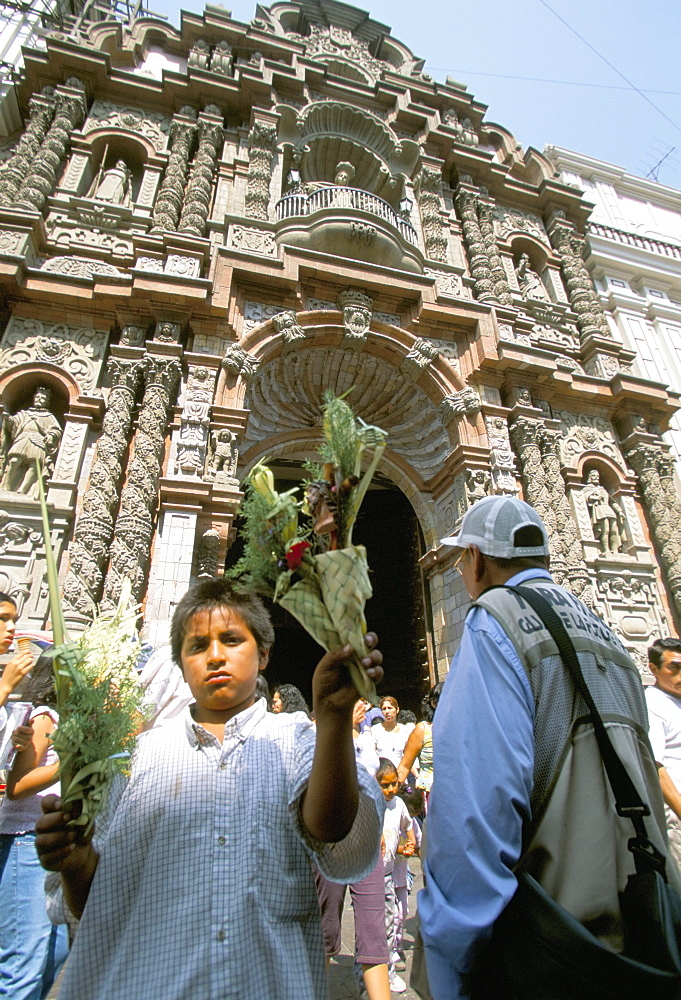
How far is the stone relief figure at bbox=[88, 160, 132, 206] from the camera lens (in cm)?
973

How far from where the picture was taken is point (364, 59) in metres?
13.6

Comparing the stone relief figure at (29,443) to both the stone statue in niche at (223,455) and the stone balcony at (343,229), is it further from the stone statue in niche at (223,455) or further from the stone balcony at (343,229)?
the stone balcony at (343,229)

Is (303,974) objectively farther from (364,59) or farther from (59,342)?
(364,59)

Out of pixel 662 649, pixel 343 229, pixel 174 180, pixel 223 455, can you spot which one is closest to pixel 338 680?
pixel 662 649

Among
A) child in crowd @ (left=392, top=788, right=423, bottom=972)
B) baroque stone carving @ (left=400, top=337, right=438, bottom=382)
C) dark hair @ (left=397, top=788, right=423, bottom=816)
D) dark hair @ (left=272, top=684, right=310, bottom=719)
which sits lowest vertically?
child in crowd @ (left=392, top=788, right=423, bottom=972)

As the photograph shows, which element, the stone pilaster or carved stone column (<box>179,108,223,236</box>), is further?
the stone pilaster

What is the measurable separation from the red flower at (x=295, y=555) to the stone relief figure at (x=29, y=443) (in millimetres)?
6357

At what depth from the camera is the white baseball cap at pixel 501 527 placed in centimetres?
174

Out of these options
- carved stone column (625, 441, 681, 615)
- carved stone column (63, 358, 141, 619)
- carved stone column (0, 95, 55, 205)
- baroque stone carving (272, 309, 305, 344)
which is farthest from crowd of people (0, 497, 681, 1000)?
carved stone column (0, 95, 55, 205)

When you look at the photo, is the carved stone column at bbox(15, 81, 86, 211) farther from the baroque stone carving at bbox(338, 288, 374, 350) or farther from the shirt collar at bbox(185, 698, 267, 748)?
the shirt collar at bbox(185, 698, 267, 748)

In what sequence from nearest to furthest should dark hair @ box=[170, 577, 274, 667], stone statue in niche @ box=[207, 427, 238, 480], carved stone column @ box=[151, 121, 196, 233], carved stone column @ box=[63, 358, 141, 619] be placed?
dark hair @ box=[170, 577, 274, 667] → carved stone column @ box=[63, 358, 141, 619] → stone statue in niche @ box=[207, 427, 238, 480] → carved stone column @ box=[151, 121, 196, 233]

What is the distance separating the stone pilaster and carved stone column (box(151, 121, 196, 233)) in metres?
1.23

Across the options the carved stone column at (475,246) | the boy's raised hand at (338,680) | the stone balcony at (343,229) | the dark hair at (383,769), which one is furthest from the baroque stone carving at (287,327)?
the boy's raised hand at (338,680)

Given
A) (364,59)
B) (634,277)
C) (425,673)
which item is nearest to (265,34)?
(364,59)
